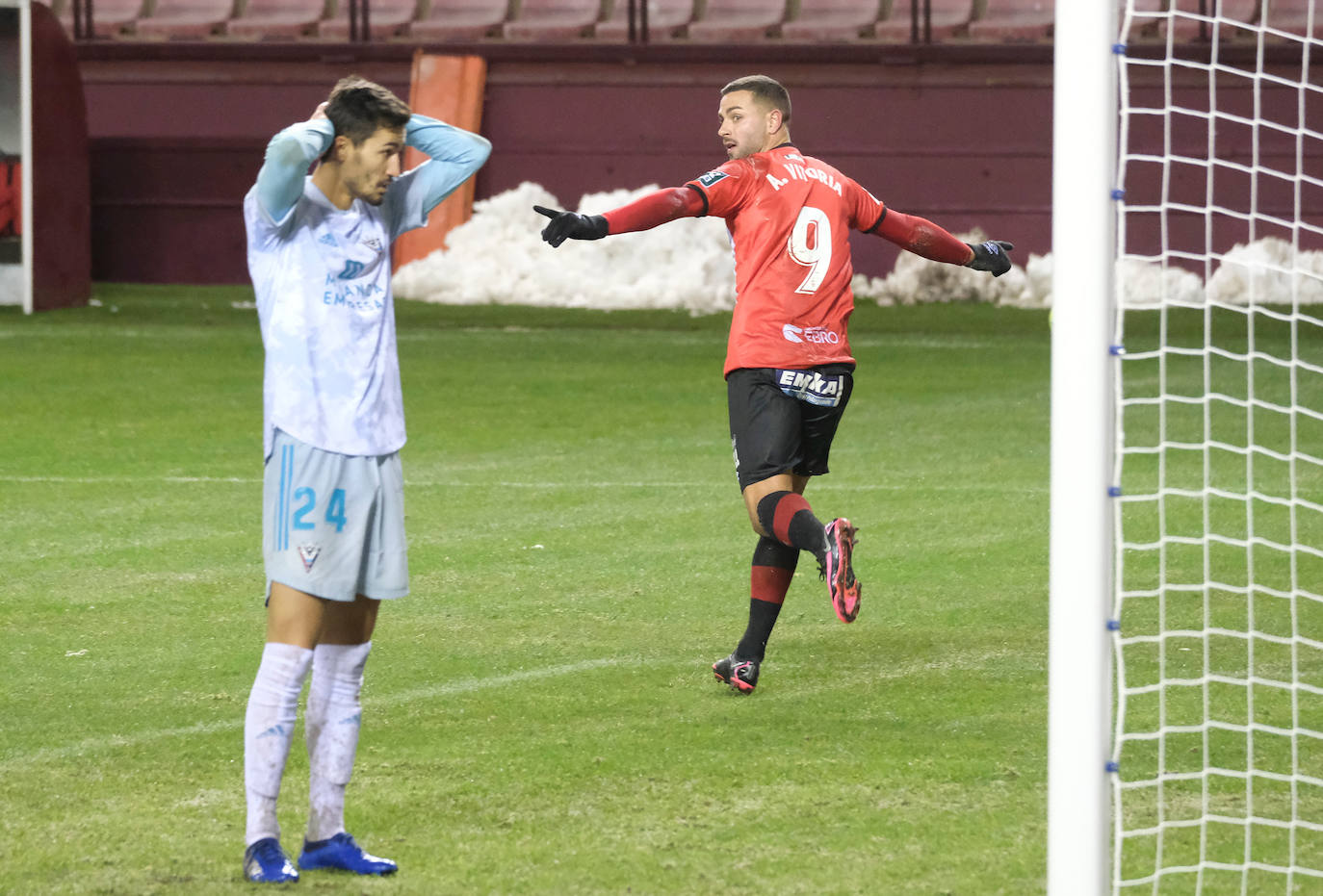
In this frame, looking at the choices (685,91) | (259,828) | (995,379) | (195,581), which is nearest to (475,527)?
(195,581)

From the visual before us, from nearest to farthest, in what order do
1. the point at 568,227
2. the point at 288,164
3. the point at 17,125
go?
the point at 288,164
the point at 568,227
the point at 17,125

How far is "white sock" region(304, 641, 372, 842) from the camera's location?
4004 millimetres

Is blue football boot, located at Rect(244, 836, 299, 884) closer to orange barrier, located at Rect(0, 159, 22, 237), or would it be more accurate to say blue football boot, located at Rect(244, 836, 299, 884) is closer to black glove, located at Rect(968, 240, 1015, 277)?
black glove, located at Rect(968, 240, 1015, 277)

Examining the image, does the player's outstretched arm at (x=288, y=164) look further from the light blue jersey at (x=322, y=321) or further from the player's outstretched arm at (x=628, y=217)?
the player's outstretched arm at (x=628, y=217)

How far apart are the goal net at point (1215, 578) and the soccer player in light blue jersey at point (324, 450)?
5.01ft

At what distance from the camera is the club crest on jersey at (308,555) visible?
12.7ft

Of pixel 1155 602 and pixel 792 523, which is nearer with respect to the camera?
pixel 792 523

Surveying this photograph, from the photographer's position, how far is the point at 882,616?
6898 mm

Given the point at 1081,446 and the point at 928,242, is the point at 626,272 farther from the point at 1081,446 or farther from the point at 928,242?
the point at 1081,446

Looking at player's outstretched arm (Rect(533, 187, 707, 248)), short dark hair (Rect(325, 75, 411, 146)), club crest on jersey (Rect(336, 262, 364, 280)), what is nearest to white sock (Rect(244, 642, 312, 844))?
club crest on jersey (Rect(336, 262, 364, 280))

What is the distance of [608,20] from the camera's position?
2612 cm

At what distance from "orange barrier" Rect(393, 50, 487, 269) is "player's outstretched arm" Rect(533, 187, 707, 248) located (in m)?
18.3

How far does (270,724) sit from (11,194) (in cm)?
1772

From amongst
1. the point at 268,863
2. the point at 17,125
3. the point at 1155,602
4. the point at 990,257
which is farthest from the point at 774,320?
the point at 17,125
